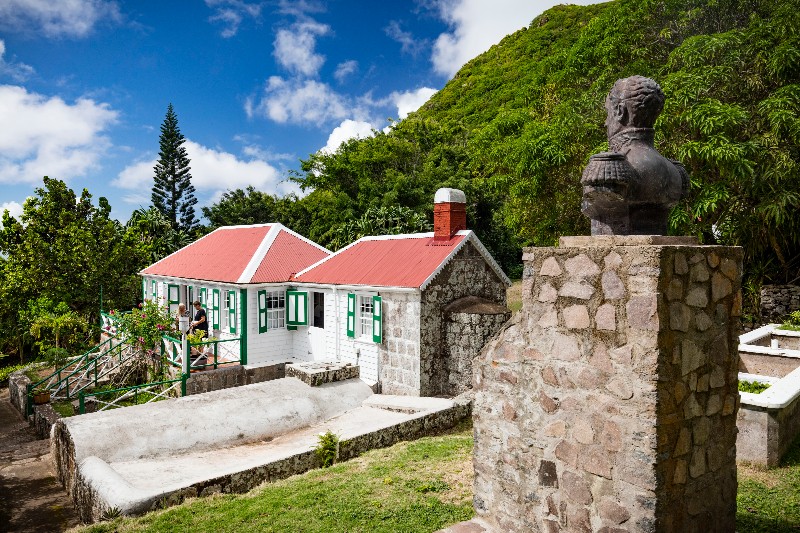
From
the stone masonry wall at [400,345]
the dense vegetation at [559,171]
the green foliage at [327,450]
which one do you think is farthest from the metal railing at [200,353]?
the dense vegetation at [559,171]

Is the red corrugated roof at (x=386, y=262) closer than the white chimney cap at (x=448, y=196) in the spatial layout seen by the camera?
Yes

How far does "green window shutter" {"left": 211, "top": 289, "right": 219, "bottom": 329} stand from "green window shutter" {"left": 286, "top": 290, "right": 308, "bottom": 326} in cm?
245

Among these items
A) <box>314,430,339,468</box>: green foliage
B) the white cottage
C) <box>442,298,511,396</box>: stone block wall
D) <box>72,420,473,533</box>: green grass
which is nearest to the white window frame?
<box>442,298,511,396</box>: stone block wall

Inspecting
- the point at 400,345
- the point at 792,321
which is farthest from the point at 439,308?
the point at 792,321

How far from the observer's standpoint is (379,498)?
632 cm

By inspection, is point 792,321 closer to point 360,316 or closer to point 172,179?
point 360,316

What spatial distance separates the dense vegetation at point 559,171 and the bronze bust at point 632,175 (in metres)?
10.2

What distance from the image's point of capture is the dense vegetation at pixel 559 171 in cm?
1349

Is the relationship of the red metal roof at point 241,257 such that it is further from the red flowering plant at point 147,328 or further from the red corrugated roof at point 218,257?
the red flowering plant at point 147,328

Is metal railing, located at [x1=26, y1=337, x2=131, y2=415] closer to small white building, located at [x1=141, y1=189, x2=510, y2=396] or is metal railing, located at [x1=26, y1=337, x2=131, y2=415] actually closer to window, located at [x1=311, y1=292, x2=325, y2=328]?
small white building, located at [x1=141, y1=189, x2=510, y2=396]

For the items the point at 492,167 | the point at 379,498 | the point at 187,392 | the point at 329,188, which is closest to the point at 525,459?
the point at 379,498

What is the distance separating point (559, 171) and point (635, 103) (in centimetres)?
1338

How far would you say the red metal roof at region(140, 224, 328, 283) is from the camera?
16.0m

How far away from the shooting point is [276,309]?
15797 mm
